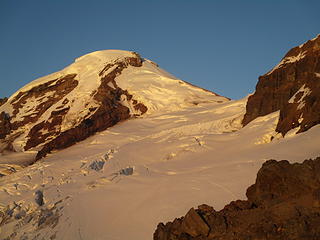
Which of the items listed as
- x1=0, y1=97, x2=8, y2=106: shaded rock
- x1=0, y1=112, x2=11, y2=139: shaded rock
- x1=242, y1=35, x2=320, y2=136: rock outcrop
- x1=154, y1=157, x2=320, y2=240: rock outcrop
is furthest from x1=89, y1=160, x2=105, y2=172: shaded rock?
x1=0, y1=97, x2=8, y2=106: shaded rock

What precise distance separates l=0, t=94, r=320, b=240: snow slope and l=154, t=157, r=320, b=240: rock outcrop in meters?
3.86

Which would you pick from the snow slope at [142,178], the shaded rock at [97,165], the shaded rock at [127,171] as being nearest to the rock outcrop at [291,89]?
the snow slope at [142,178]

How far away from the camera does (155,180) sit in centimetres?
2628

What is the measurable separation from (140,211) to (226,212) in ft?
23.0

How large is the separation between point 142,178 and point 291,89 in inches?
494

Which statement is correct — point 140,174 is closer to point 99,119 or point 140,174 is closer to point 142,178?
point 142,178

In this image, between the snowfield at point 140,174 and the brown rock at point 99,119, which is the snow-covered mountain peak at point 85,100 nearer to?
the brown rock at point 99,119

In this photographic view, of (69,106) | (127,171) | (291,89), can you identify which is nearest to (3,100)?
(69,106)

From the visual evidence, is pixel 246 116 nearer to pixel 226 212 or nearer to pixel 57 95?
pixel 226 212

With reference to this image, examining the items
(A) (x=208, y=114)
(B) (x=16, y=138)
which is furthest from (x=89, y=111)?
(A) (x=208, y=114)

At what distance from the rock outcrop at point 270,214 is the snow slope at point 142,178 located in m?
3.86

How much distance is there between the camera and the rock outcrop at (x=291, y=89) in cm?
2681

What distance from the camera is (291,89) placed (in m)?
33.2

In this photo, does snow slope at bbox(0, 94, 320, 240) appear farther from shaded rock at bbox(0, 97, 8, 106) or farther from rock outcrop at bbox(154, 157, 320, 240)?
shaded rock at bbox(0, 97, 8, 106)
